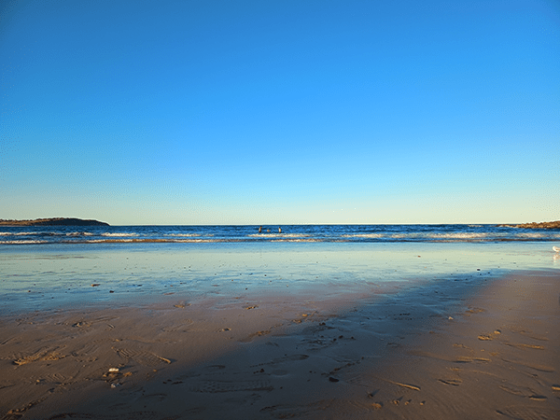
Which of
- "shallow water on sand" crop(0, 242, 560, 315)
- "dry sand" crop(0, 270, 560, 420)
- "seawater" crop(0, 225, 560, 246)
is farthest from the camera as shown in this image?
"seawater" crop(0, 225, 560, 246)

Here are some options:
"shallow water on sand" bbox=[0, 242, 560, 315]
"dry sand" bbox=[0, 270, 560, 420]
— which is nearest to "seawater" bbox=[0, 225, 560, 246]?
"shallow water on sand" bbox=[0, 242, 560, 315]

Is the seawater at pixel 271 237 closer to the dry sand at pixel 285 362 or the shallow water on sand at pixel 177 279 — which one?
the shallow water on sand at pixel 177 279

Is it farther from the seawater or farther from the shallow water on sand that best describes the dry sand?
the seawater

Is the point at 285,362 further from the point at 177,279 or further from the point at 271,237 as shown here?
the point at 271,237

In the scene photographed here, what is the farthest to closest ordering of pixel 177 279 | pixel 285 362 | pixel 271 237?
pixel 271 237
pixel 177 279
pixel 285 362

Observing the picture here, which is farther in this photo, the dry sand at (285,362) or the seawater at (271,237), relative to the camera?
the seawater at (271,237)

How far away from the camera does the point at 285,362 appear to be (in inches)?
140

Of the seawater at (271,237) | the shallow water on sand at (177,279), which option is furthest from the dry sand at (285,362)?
the seawater at (271,237)

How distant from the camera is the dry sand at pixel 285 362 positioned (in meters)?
2.68

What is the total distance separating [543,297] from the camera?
6797mm

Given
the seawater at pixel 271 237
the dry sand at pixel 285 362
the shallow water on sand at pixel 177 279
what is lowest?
the dry sand at pixel 285 362

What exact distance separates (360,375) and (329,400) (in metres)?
0.60

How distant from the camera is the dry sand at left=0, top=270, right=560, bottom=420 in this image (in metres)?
2.68

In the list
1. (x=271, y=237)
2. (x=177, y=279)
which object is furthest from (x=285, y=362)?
(x=271, y=237)
